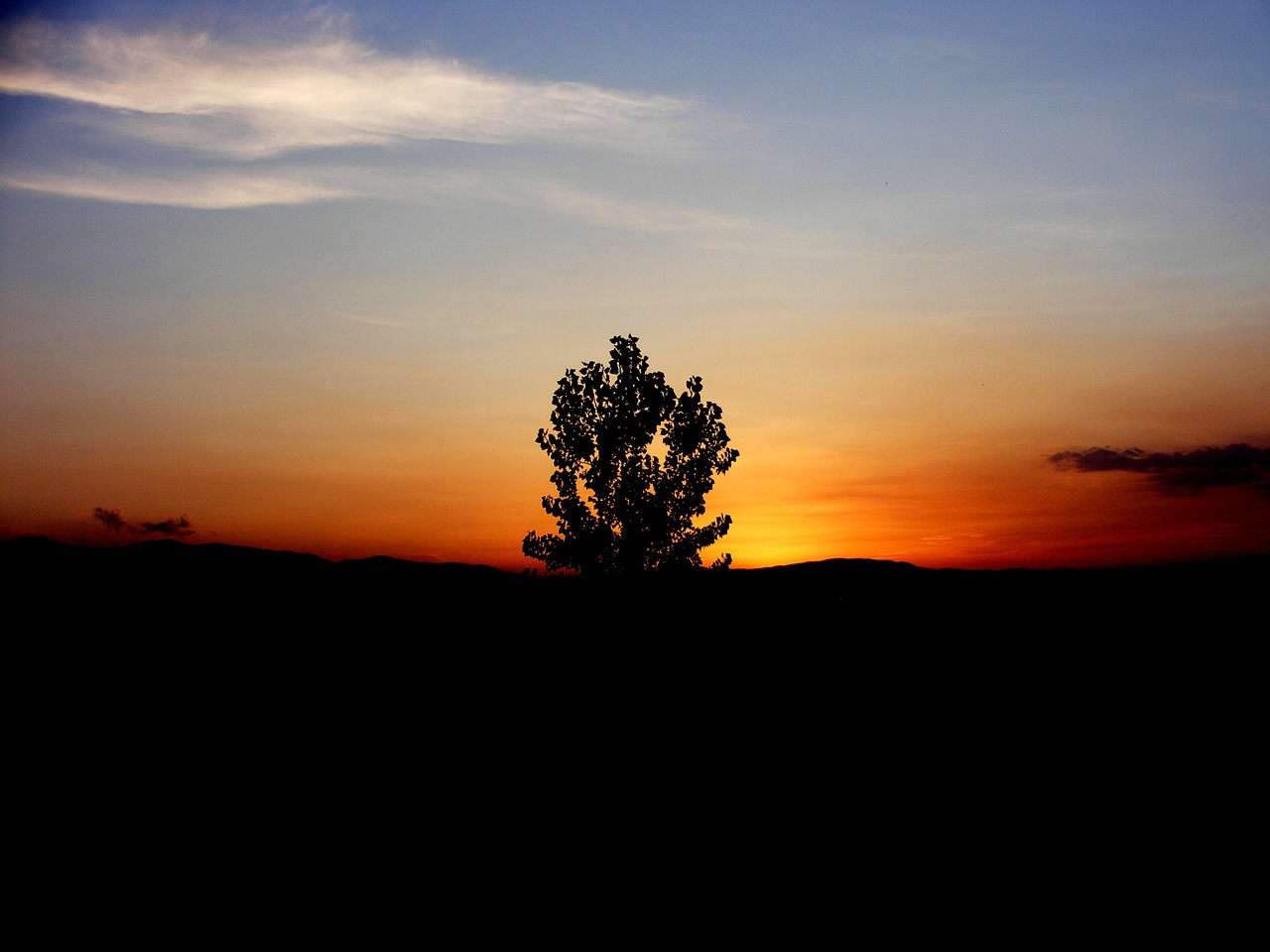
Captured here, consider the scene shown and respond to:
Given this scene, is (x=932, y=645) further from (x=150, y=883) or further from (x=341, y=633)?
(x=150, y=883)

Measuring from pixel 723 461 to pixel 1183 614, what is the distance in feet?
66.5

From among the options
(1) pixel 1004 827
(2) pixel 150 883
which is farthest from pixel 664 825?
(2) pixel 150 883

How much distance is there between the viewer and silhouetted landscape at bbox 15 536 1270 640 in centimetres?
2627

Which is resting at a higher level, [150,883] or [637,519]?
[637,519]

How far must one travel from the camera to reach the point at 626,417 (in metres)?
43.5

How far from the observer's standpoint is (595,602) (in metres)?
31.4

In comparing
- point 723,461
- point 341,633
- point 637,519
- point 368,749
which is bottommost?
point 368,749

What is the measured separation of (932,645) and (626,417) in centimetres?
2154

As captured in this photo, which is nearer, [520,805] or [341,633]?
[520,805]

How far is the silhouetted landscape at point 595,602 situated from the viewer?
86.2 feet

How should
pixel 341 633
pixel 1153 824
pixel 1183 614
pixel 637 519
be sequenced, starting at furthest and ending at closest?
1. pixel 637 519
2. pixel 1183 614
3. pixel 341 633
4. pixel 1153 824

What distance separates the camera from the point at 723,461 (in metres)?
43.3

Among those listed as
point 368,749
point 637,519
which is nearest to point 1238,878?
point 368,749

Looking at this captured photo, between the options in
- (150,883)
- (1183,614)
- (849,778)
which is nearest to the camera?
(150,883)
